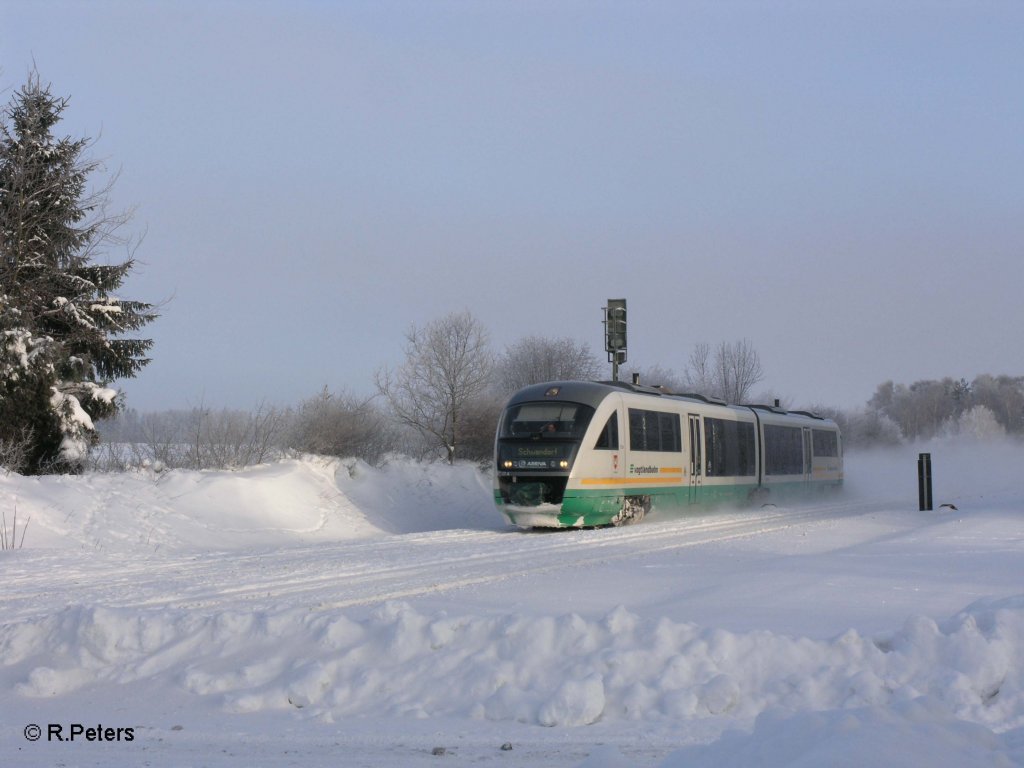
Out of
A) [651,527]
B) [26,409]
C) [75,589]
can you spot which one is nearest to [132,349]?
[26,409]

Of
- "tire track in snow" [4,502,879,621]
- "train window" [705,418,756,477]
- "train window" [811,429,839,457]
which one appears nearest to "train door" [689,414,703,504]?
"train window" [705,418,756,477]

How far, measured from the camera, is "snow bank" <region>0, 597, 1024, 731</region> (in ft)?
21.6

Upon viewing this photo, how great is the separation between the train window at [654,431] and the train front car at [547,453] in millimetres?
1369

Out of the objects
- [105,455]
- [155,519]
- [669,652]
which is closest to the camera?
[669,652]

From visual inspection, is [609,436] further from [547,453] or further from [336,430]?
[336,430]

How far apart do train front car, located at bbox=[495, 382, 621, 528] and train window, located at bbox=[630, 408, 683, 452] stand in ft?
4.49

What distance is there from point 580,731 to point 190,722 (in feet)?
8.25

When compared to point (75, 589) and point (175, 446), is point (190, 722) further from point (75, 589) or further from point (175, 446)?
point (175, 446)

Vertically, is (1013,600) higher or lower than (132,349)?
lower

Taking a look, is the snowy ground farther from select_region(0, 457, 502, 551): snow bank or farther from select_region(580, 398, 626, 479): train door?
select_region(580, 398, 626, 479): train door

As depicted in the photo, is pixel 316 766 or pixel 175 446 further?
pixel 175 446

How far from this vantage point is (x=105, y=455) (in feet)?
90.0

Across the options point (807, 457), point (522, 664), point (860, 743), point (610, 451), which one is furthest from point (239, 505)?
point (860, 743)

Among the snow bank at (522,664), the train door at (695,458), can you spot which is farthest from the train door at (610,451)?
the snow bank at (522,664)
